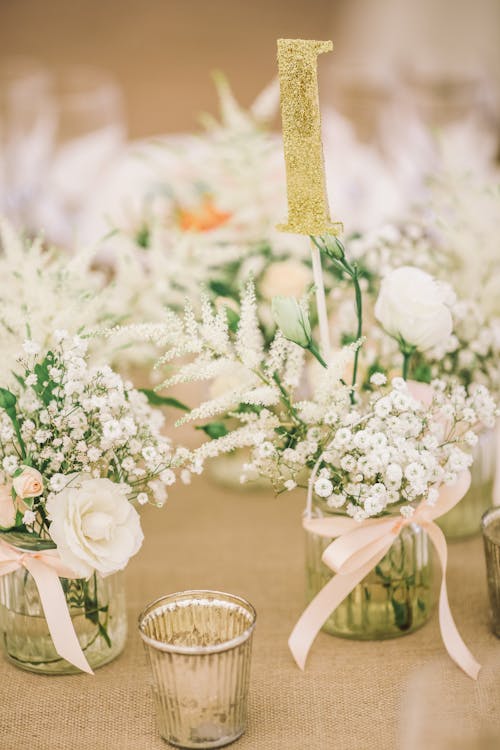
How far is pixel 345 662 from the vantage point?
41.7 inches

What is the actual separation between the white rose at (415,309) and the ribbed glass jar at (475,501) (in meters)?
0.32

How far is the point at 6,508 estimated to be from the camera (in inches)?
39.2

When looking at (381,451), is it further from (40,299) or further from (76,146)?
(76,146)

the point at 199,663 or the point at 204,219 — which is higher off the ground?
the point at 204,219

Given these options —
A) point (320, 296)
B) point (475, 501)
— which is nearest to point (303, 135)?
point (320, 296)

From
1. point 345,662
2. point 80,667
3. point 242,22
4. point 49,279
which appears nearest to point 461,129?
point 49,279

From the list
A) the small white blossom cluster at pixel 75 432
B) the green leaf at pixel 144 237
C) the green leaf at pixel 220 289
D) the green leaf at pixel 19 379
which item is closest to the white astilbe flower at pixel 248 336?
the small white blossom cluster at pixel 75 432

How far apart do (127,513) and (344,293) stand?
0.56 m

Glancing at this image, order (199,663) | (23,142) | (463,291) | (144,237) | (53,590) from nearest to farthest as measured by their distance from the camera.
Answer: (199,663), (53,590), (463,291), (144,237), (23,142)

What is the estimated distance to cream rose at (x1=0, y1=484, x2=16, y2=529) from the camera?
99 centimetres

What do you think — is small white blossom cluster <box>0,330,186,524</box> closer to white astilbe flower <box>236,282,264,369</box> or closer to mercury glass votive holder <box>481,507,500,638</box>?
white astilbe flower <box>236,282,264,369</box>

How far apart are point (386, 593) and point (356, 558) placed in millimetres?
84

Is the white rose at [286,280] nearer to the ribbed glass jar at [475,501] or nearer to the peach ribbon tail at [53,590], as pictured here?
the ribbed glass jar at [475,501]

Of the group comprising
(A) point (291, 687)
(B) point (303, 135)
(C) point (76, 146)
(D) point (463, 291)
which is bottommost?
(A) point (291, 687)
